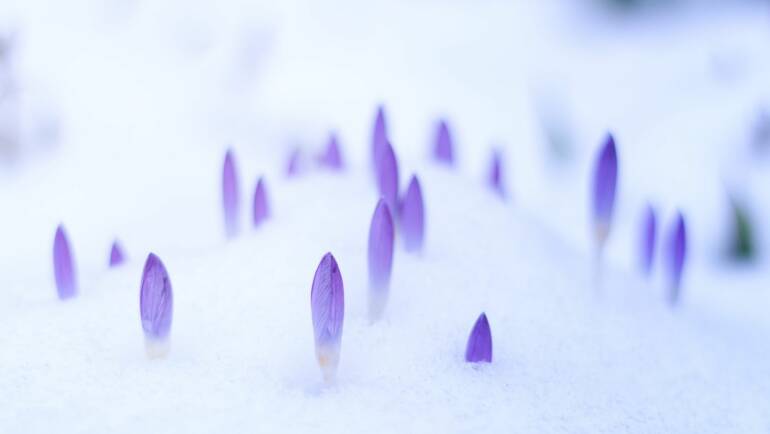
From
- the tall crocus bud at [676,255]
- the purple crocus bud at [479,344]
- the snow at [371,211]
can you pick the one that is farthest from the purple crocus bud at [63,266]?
the tall crocus bud at [676,255]

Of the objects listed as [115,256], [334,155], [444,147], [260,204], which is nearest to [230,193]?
[260,204]

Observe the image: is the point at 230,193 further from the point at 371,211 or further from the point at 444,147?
the point at 444,147

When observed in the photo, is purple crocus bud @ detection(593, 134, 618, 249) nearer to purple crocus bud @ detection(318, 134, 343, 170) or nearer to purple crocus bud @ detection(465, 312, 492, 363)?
purple crocus bud @ detection(465, 312, 492, 363)

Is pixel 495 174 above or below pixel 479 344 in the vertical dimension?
above

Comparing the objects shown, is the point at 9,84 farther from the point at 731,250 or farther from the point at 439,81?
the point at 731,250

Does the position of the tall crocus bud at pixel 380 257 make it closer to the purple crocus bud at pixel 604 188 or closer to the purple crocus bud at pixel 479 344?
the purple crocus bud at pixel 479 344

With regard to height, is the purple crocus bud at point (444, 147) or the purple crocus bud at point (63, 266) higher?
the purple crocus bud at point (444, 147)

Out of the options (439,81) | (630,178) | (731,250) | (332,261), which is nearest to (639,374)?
(332,261)
